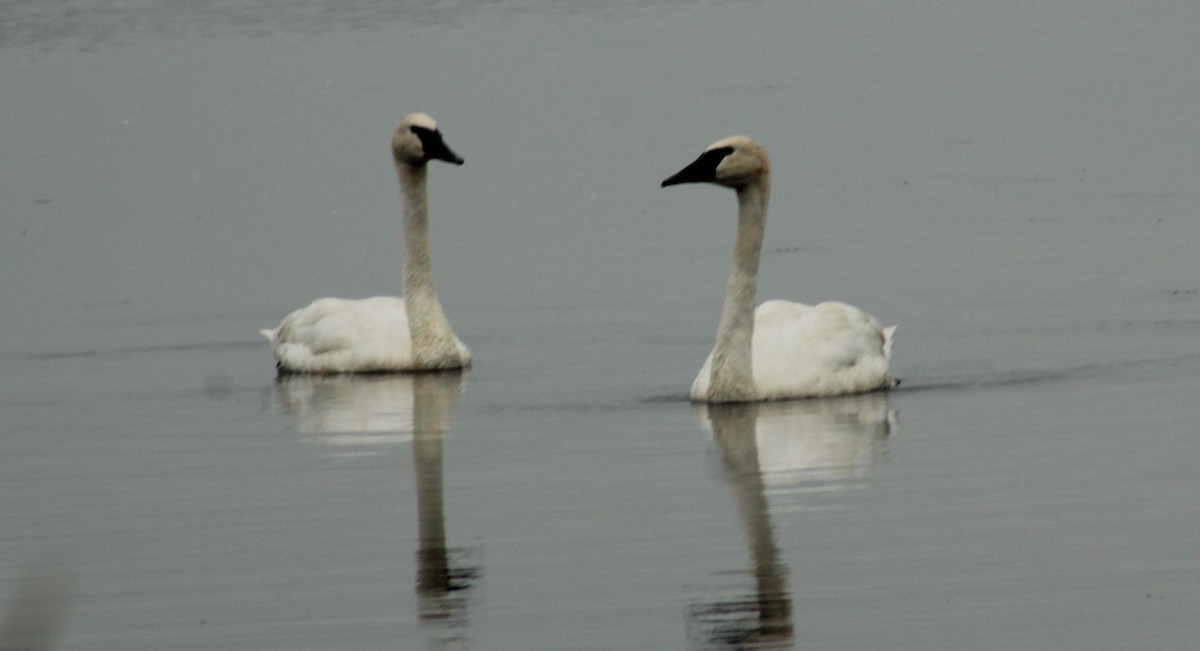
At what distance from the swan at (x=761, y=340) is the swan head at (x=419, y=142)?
9.32 feet

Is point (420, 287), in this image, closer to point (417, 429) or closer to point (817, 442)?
point (417, 429)

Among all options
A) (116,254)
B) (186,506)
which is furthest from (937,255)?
(186,506)

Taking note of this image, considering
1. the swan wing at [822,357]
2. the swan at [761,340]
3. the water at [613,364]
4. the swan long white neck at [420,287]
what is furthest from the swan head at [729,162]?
the swan long white neck at [420,287]

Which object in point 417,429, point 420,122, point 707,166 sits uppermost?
point 420,122

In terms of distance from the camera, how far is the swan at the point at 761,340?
14.1 m

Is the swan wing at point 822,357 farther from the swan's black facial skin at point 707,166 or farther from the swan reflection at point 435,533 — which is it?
the swan reflection at point 435,533

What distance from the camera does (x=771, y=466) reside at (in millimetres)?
12000

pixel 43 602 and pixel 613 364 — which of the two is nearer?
pixel 43 602

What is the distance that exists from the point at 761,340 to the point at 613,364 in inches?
52.7

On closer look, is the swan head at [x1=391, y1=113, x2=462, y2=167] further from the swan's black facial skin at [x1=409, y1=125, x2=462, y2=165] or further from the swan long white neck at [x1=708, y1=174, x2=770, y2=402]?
the swan long white neck at [x1=708, y1=174, x2=770, y2=402]

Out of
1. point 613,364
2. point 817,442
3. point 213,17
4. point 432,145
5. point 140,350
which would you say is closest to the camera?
point 817,442

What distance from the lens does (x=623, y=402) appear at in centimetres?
1434

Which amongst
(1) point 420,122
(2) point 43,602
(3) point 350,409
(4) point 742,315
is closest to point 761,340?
(4) point 742,315

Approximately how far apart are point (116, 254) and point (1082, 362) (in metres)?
9.52
